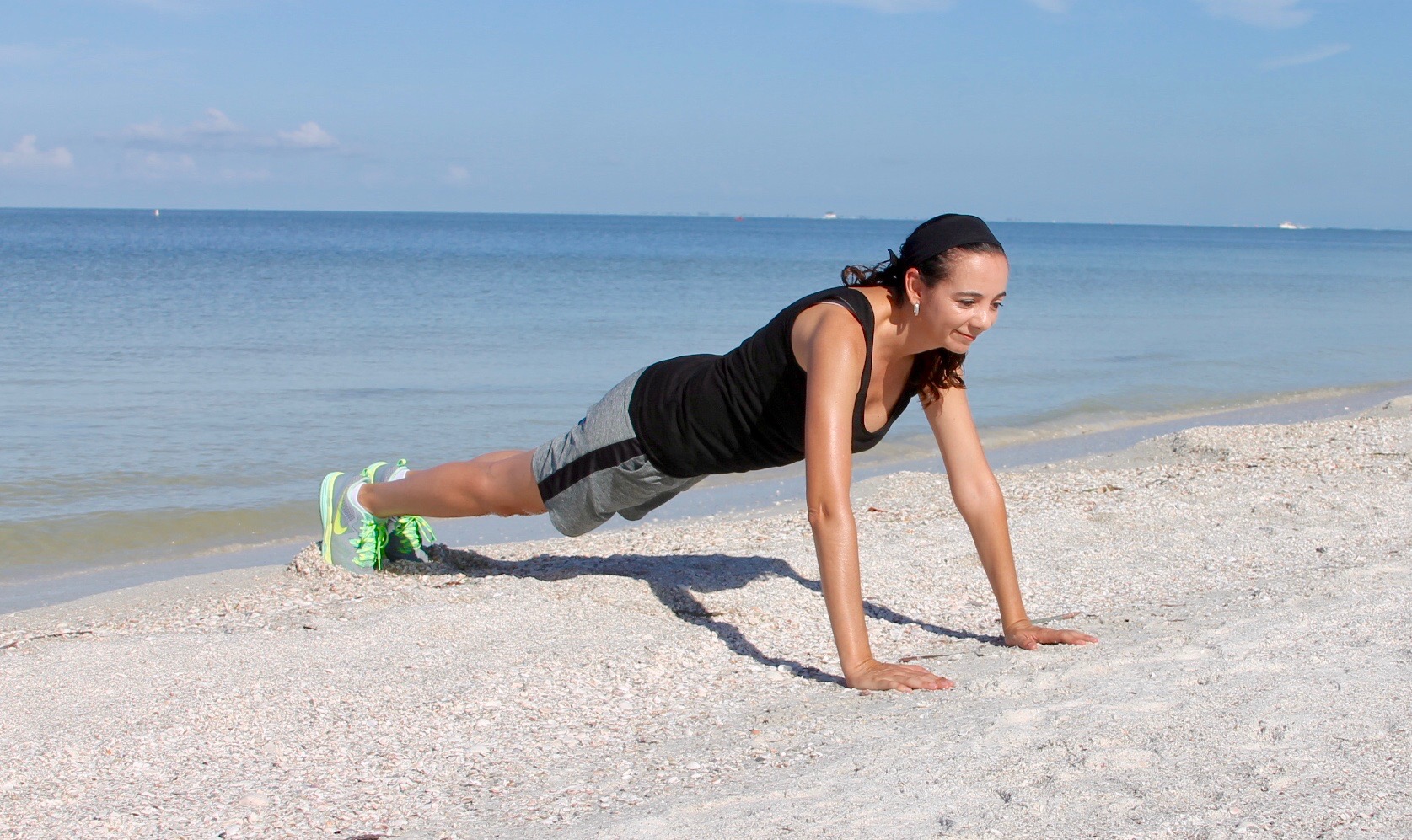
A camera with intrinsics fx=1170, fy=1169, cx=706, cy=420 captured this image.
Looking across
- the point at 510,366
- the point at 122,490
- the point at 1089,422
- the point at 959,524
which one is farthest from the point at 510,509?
the point at 510,366

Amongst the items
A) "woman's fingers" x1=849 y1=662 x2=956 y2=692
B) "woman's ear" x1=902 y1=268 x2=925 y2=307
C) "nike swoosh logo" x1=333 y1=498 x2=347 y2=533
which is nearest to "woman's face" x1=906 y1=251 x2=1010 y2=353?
"woman's ear" x1=902 y1=268 x2=925 y2=307

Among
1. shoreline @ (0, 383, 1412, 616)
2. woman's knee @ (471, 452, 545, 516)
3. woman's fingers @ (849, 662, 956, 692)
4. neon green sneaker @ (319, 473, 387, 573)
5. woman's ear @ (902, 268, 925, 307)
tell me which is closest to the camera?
woman's fingers @ (849, 662, 956, 692)

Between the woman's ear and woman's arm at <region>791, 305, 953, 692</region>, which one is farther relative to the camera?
the woman's ear

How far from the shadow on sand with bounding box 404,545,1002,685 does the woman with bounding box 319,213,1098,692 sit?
0.45 meters

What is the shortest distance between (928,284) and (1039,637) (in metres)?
1.25

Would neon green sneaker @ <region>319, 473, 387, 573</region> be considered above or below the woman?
below

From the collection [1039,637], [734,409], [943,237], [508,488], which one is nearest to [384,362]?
[508,488]

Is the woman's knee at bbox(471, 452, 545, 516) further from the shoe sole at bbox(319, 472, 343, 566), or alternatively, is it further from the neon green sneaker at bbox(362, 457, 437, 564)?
the shoe sole at bbox(319, 472, 343, 566)

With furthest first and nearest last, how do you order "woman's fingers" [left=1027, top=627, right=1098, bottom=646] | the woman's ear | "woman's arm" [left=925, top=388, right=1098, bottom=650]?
"woman's arm" [left=925, top=388, right=1098, bottom=650]
"woman's fingers" [left=1027, top=627, right=1098, bottom=646]
the woman's ear

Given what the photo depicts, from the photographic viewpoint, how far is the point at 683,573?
204 inches

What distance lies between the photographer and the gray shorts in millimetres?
4168

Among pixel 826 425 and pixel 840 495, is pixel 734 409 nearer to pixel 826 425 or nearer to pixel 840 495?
pixel 826 425

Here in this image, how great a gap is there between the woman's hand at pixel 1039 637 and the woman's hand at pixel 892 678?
520 mm

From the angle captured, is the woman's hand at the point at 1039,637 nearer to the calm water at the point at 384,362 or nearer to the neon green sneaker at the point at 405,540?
the neon green sneaker at the point at 405,540
